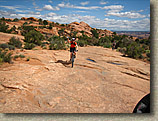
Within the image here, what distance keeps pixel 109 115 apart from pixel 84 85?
250cm

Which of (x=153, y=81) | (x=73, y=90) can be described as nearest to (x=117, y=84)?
(x=73, y=90)

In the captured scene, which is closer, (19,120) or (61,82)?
(19,120)

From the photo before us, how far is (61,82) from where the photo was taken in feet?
15.1

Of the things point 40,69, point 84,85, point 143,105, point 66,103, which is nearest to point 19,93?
point 66,103

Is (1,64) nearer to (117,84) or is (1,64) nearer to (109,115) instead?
(117,84)

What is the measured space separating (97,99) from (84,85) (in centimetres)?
101

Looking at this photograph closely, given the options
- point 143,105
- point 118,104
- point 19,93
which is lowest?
point 118,104

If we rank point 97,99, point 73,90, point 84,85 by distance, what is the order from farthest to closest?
1. point 84,85
2. point 73,90
3. point 97,99

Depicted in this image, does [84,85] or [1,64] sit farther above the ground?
[1,64]

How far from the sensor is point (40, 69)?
234 inches

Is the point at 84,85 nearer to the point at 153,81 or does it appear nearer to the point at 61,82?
the point at 61,82

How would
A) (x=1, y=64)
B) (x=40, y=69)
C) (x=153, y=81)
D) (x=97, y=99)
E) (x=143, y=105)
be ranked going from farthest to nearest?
(x=1, y=64) < (x=40, y=69) < (x=97, y=99) < (x=153, y=81) < (x=143, y=105)

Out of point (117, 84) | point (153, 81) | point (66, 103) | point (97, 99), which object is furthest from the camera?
point (117, 84)

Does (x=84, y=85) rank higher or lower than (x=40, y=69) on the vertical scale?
lower
